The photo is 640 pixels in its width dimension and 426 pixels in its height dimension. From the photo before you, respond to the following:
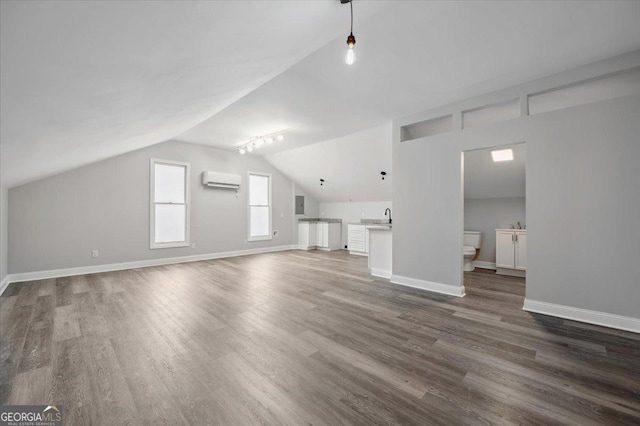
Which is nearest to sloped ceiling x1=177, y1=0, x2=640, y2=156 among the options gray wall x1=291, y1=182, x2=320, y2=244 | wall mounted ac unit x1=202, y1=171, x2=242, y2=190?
wall mounted ac unit x1=202, y1=171, x2=242, y2=190

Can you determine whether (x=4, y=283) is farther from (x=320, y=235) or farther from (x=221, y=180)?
(x=320, y=235)

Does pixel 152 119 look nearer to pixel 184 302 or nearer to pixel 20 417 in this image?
pixel 184 302

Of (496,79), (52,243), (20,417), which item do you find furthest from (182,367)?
(52,243)

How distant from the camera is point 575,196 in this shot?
2.91 meters

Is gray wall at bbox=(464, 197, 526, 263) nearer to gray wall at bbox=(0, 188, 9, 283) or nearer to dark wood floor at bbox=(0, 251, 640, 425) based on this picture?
dark wood floor at bbox=(0, 251, 640, 425)

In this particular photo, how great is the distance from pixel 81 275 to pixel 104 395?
4449 mm

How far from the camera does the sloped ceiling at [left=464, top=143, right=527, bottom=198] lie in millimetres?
4535

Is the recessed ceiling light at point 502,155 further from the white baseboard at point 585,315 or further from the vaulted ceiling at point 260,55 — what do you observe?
the white baseboard at point 585,315

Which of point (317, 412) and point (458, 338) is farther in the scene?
point (458, 338)

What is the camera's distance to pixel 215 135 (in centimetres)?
573

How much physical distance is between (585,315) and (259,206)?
6.99m

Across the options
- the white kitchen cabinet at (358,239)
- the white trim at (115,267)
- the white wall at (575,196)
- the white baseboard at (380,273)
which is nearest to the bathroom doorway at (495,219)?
the white wall at (575,196)

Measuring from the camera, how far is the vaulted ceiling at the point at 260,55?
3.37 feet

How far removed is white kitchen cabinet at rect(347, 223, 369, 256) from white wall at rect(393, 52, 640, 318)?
3.61 meters
